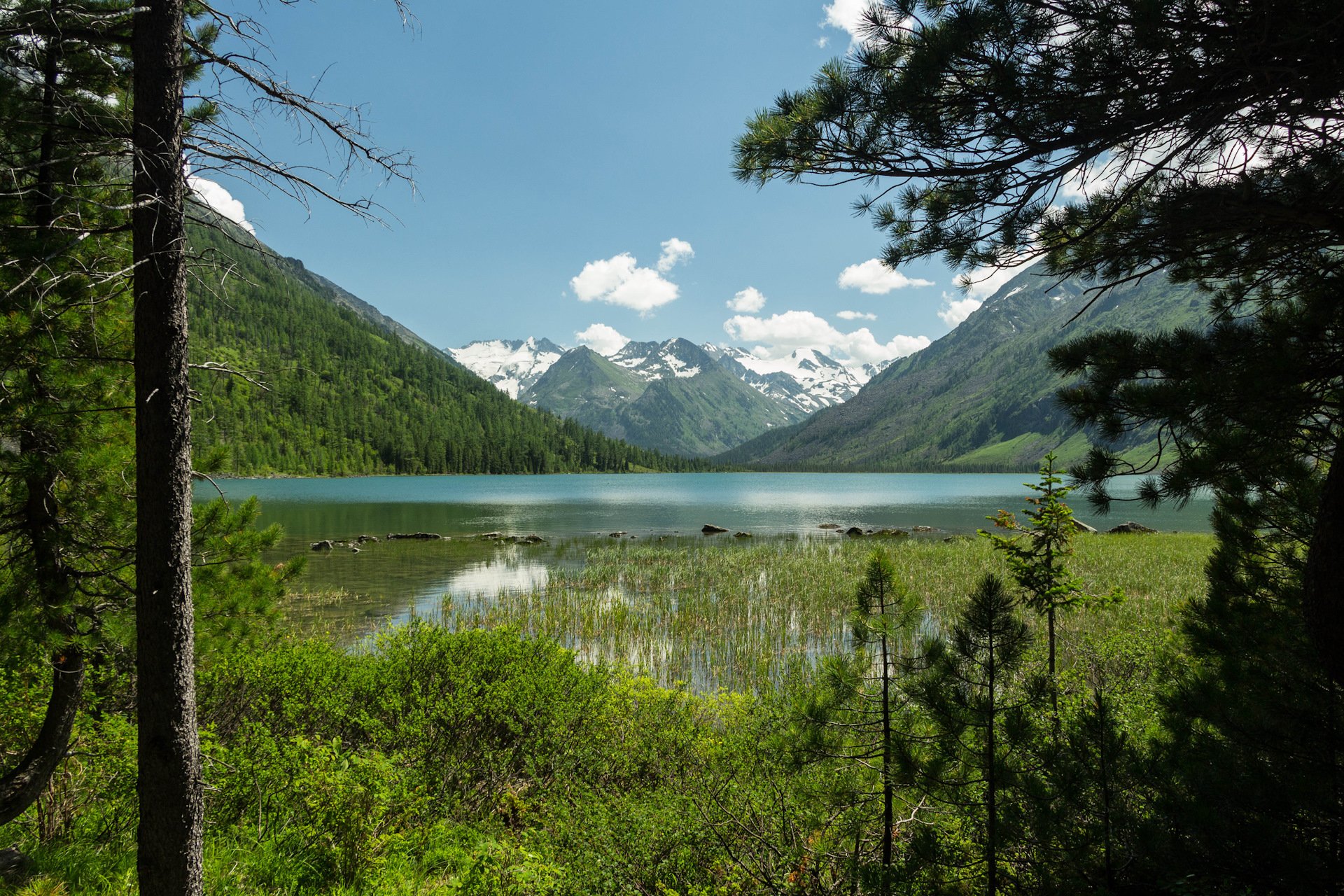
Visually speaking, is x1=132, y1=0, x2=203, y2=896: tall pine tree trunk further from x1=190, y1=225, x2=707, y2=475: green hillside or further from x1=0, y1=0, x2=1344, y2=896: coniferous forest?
x1=190, y1=225, x2=707, y2=475: green hillside

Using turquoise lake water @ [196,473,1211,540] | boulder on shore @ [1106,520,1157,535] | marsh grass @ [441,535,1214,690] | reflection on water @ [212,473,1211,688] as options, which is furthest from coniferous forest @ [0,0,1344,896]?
boulder on shore @ [1106,520,1157,535]

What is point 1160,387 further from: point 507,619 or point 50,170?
point 507,619

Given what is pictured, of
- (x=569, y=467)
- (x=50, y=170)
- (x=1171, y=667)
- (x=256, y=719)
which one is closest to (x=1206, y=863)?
(x=1171, y=667)

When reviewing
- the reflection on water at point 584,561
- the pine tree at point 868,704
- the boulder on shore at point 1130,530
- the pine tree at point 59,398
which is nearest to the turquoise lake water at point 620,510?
the reflection on water at point 584,561

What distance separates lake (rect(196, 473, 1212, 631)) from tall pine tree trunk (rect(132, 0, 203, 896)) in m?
6.54

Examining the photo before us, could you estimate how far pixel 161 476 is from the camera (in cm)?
377

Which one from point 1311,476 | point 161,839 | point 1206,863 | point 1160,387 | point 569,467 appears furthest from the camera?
point 569,467

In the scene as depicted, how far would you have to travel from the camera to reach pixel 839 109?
485 centimetres

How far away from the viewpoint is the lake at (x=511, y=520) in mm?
24156

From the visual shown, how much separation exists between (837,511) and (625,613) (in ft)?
169

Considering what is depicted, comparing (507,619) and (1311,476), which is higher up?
(1311,476)

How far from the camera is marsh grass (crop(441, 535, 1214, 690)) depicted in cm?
1439

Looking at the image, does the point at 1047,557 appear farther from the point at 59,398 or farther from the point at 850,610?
the point at 59,398

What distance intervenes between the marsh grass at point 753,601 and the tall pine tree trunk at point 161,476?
7.03 metres
